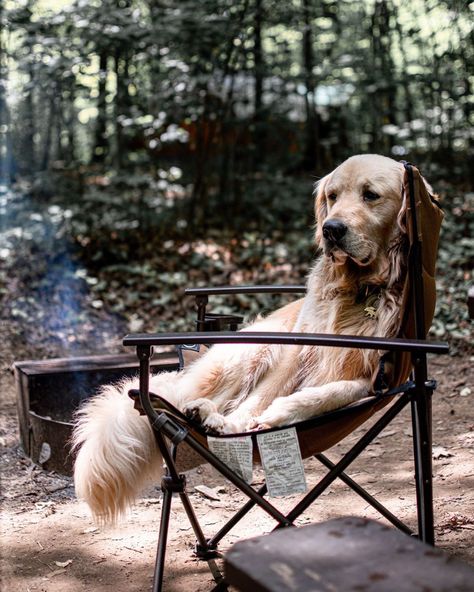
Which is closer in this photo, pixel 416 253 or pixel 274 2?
pixel 416 253

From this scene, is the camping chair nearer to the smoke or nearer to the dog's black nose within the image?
the dog's black nose

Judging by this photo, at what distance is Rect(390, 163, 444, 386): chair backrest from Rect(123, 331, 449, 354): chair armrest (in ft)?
0.73

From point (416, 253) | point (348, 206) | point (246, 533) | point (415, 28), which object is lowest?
point (246, 533)

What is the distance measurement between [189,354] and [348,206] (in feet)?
2.68

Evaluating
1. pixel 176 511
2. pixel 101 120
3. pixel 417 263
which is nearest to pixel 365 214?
pixel 417 263

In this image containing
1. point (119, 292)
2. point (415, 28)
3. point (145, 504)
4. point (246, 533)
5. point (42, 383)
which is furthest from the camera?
point (415, 28)

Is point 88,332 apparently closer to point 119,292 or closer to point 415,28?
point 119,292

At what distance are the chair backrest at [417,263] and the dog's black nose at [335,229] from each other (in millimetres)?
199

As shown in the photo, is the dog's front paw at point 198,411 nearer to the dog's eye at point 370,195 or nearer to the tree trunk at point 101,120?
the dog's eye at point 370,195

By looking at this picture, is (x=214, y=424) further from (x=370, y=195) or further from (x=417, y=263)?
(x=370, y=195)

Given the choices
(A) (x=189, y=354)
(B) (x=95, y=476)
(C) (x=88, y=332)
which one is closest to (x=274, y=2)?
(C) (x=88, y=332)

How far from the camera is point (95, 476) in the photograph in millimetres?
2189

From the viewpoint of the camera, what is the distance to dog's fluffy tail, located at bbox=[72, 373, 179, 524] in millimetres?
2195

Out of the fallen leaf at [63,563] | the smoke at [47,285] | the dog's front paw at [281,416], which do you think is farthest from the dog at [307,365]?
the smoke at [47,285]
